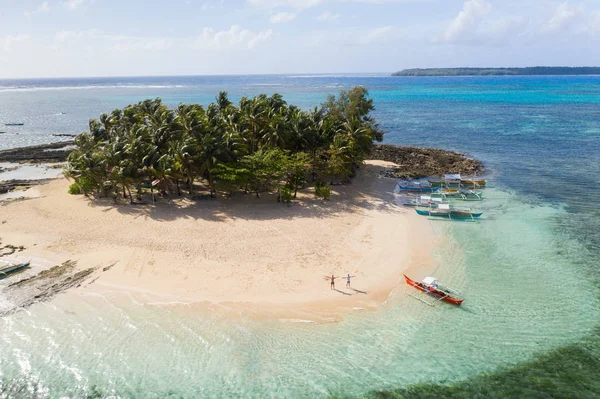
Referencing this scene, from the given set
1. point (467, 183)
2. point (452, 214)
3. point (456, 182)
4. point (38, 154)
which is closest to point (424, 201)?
point (452, 214)

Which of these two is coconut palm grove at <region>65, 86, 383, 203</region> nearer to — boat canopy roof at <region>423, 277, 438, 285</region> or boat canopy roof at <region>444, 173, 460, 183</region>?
boat canopy roof at <region>444, 173, 460, 183</region>

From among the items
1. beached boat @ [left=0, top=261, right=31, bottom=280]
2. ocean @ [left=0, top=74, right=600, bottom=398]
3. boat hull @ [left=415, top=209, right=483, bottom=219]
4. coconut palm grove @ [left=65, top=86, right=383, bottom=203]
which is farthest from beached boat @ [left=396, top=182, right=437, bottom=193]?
beached boat @ [left=0, top=261, right=31, bottom=280]

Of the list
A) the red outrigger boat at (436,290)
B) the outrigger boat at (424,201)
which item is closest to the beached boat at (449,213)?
the outrigger boat at (424,201)

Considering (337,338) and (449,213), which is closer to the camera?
(337,338)

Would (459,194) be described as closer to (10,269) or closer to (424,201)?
(424,201)

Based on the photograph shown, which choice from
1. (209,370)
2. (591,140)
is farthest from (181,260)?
(591,140)

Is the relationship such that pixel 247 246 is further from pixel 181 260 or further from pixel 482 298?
pixel 482 298
